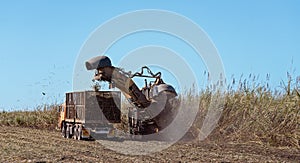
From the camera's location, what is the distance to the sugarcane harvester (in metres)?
20.6

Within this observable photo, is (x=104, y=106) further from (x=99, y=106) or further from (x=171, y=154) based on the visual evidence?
(x=171, y=154)

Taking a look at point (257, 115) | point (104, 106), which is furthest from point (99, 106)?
point (257, 115)

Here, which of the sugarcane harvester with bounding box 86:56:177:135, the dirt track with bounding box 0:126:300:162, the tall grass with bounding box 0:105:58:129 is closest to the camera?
the dirt track with bounding box 0:126:300:162

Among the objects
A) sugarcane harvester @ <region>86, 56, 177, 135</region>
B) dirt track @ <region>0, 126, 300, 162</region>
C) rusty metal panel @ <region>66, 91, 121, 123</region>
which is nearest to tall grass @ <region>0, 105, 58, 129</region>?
rusty metal panel @ <region>66, 91, 121, 123</region>

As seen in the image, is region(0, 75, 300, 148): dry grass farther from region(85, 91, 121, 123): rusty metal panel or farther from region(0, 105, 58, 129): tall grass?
region(0, 105, 58, 129): tall grass

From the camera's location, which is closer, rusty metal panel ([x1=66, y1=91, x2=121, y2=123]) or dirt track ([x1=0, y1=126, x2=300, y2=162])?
dirt track ([x1=0, y1=126, x2=300, y2=162])

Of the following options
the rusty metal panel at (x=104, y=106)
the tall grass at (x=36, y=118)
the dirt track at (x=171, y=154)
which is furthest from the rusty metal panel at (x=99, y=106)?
the tall grass at (x=36, y=118)

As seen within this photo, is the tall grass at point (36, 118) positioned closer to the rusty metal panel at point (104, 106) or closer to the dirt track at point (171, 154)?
the rusty metal panel at point (104, 106)

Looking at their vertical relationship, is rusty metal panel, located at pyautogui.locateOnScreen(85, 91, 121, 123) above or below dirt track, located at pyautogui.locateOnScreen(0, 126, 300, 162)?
above

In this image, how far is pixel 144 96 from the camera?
21.2 m

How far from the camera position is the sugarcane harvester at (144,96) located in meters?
20.6

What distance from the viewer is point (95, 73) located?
823 inches

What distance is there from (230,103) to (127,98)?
4.23 metres

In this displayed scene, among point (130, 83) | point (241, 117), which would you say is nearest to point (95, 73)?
point (130, 83)
